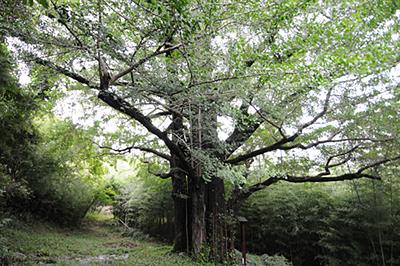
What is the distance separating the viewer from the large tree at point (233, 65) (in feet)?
10.4

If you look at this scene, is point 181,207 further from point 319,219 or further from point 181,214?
point 319,219

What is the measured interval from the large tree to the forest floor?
1121mm

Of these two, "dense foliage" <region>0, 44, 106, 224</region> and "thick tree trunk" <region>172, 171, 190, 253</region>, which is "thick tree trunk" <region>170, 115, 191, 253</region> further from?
"dense foliage" <region>0, 44, 106, 224</region>

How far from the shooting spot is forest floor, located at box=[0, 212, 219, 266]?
5.58 m

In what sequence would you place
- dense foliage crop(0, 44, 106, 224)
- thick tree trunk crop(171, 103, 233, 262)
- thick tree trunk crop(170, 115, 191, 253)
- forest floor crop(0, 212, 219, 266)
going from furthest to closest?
thick tree trunk crop(170, 115, 191, 253) → thick tree trunk crop(171, 103, 233, 262) → forest floor crop(0, 212, 219, 266) → dense foliage crop(0, 44, 106, 224)

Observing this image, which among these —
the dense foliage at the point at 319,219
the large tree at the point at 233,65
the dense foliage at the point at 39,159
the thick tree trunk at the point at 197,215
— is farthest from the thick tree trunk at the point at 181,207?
the dense foliage at the point at 39,159

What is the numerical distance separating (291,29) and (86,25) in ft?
9.74

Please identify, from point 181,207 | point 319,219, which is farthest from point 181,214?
point 319,219

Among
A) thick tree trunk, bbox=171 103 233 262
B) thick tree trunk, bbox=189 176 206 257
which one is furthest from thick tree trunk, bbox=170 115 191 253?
thick tree trunk, bbox=189 176 206 257

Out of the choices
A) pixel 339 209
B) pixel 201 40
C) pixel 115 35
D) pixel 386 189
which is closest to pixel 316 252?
pixel 339 209

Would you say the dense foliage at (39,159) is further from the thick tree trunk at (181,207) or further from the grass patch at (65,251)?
the thick tree trunk at (181,207)

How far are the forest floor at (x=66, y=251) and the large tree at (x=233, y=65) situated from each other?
3.68 feet

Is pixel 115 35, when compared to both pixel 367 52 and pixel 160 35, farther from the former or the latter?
pixel 367 52

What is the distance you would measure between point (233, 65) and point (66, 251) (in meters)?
6.09
